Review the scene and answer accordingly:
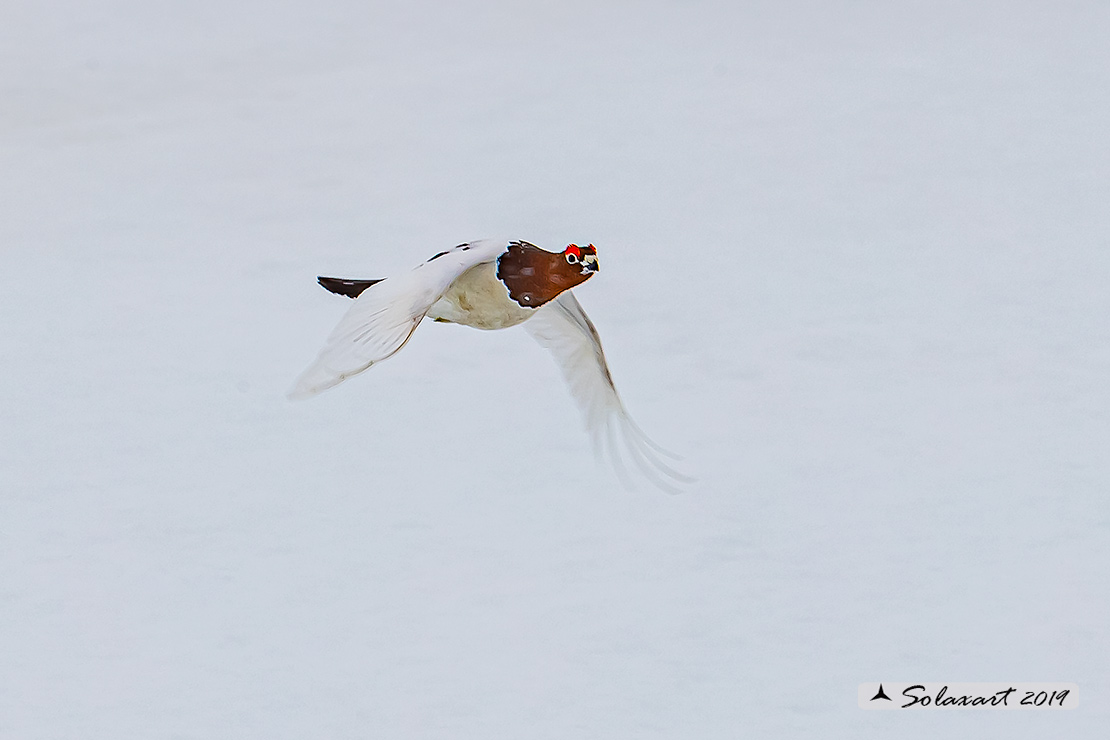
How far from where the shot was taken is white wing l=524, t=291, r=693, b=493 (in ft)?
4.28

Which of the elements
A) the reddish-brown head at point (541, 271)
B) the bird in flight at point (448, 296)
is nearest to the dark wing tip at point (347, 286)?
the bird in flight at point (448, 296)

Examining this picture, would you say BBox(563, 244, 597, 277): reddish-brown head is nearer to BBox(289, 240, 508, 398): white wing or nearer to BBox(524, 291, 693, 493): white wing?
BBox(289, 240, 508, 398): white wing

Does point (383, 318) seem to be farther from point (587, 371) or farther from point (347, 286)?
point (587, 371)

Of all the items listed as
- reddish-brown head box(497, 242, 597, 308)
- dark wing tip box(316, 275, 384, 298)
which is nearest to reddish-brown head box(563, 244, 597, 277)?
reddish-brown head box(497, 242, 597, 308)

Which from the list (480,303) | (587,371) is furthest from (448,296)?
(587,371)

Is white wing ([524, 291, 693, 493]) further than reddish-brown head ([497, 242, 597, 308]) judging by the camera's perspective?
Yes

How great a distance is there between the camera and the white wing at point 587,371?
1.30 meters

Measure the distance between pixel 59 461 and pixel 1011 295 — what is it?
131cm

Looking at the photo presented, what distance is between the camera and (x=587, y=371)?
1.38 m

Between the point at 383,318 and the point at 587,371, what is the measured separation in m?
0.40

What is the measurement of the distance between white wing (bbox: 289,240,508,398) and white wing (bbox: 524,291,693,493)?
0.72 feet

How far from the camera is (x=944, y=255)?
237cm

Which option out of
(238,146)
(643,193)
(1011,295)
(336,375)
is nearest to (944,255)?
(1011,295)

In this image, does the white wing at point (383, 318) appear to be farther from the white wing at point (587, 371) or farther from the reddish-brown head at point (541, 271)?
the white wing at point (587, 371)
